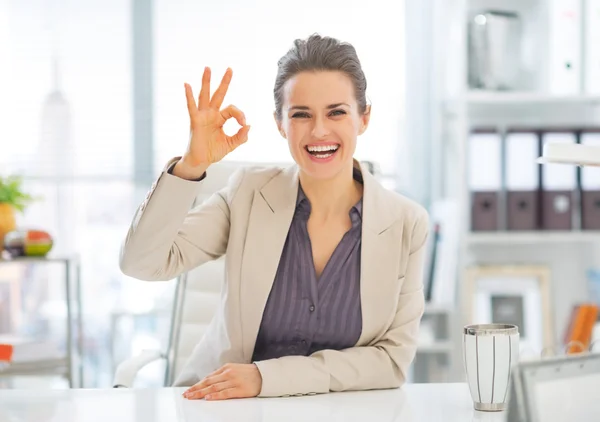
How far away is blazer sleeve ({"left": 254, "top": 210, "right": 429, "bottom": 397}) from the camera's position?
152cm

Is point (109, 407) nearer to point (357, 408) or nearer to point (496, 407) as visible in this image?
point (357, 408)

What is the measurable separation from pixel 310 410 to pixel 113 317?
A: 2.15 metres

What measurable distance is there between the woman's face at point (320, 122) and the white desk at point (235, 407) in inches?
18.2

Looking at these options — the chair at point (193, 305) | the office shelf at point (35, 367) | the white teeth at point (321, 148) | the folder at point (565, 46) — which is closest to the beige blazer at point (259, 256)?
the white teeth at point (321, 148)

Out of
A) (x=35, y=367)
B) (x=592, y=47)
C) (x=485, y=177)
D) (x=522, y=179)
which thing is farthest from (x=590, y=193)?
(x=35, y=367)

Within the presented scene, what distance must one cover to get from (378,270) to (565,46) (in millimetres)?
1820

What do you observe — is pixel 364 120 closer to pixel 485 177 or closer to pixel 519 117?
pixel 485 177

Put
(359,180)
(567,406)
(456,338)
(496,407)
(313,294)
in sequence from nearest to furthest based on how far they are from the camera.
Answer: (567,406) < (496,407) < (313,294) < (359,180) < (456,338)


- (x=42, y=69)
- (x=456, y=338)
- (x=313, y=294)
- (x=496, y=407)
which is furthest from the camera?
(x=42, y=69)

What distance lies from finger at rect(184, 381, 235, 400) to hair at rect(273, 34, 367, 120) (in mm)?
587

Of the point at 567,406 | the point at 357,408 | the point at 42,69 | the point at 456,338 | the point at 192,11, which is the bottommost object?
the point at 456,338

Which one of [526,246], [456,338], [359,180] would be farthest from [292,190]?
[526,246]

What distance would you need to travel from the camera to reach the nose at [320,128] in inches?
67.4

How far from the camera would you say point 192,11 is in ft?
11.8
